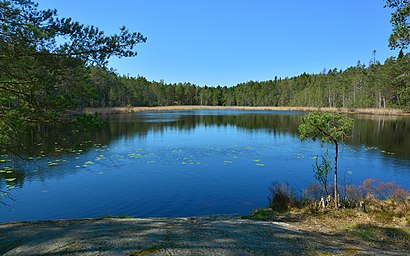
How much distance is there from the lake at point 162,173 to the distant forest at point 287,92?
26.0 metres

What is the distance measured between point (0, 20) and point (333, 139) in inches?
495

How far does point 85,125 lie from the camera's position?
10180 mm

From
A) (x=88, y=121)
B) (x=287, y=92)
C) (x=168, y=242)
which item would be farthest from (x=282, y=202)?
(x=287, y=92)

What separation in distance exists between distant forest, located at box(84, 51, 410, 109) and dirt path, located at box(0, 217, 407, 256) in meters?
44.7

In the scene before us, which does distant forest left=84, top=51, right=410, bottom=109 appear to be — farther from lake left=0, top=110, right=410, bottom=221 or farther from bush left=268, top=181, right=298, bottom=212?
bush left=268, top=181, right=298, bottom=212

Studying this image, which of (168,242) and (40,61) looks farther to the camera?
(40,61)

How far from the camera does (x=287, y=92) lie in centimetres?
14112

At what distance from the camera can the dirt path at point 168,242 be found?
529 centimetres

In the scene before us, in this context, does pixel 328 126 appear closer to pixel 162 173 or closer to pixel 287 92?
pixel 162 173

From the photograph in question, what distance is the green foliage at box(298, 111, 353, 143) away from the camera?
1140cm

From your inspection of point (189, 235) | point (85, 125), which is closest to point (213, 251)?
point (189, 235)

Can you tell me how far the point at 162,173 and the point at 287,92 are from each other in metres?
131

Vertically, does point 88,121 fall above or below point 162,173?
above

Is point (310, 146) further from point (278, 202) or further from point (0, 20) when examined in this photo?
point (0, 20)
